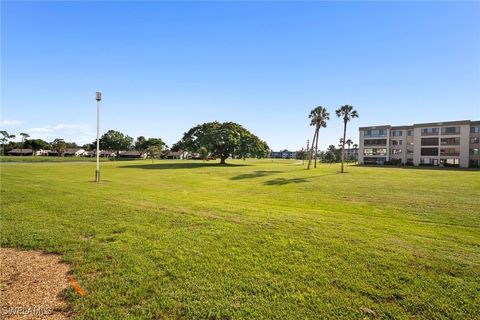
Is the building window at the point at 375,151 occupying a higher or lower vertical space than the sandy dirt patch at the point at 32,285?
higher

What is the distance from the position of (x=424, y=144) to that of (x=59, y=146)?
169m

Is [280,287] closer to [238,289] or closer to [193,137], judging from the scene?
[238,289]

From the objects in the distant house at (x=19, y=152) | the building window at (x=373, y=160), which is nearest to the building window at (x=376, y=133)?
the building window at (x=373, y=160)

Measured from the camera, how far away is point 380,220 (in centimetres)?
1034

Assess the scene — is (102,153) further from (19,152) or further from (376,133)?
(376,133)

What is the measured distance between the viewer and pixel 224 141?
56.3 metres

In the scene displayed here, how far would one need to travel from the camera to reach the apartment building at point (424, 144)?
6631 centimetres

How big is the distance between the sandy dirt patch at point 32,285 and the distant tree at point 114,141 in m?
148

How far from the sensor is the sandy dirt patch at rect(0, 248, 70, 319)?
4051mm

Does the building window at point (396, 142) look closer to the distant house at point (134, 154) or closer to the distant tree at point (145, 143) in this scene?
the distant tree at point (145, 143)

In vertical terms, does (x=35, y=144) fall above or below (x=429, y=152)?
above

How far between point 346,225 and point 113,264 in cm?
748

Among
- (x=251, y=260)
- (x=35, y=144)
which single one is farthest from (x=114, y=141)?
(x=251, y=260)

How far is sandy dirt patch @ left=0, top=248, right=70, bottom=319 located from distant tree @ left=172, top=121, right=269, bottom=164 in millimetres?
50487
